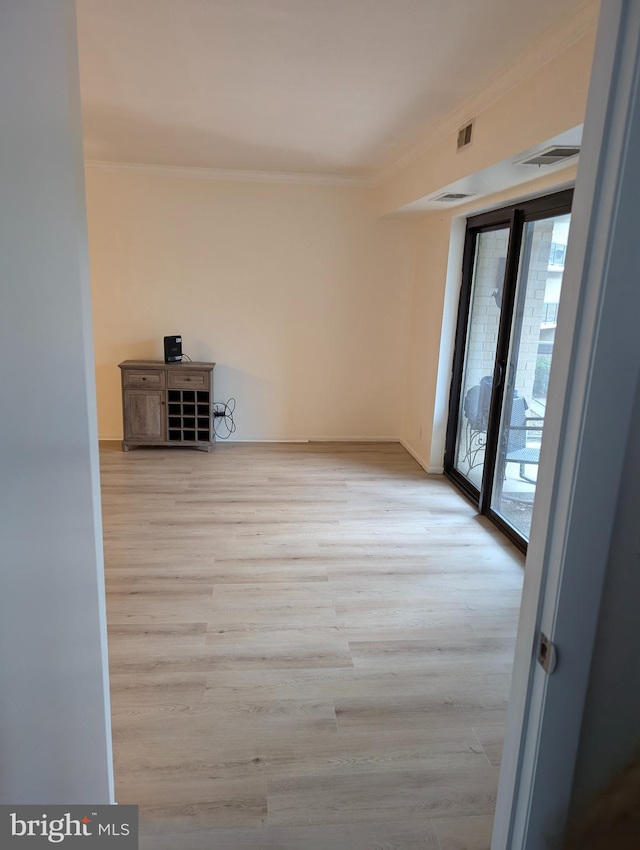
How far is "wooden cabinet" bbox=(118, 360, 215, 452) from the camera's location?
207 inches

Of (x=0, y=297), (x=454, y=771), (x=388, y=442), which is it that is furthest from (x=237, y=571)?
(x=388, y=442)

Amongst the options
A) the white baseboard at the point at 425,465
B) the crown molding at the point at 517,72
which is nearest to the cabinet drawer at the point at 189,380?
the white baseboard at the point at 425,465

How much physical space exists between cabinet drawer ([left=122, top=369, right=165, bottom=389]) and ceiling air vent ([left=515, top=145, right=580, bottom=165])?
12.0 ft

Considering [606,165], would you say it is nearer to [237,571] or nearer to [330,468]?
[237,571]

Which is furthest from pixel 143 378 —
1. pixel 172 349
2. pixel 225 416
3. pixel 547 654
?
pixel 547 654

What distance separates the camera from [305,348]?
18.9 ft

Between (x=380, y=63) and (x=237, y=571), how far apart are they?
108 inches

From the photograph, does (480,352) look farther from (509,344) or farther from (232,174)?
(232,174)

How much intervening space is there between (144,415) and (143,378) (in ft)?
1.17

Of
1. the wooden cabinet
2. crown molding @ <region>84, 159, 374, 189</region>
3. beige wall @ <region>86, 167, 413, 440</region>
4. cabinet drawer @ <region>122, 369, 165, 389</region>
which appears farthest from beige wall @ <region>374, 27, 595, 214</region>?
cabinet drawer @ <region>122, 369, 165, 389</region>

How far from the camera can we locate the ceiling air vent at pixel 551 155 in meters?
2.46

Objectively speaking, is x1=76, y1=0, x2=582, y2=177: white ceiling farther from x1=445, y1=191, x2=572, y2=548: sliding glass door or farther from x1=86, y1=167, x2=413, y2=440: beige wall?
x1=86, y1=167, x2=413, y2=440: beige wall

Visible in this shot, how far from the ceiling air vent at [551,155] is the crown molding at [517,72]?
0.32 m

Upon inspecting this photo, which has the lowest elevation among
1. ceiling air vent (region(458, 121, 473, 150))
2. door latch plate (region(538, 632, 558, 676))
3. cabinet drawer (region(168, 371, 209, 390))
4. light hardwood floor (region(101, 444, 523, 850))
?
light hardwood floor (region(101, 444, 523, 850))
